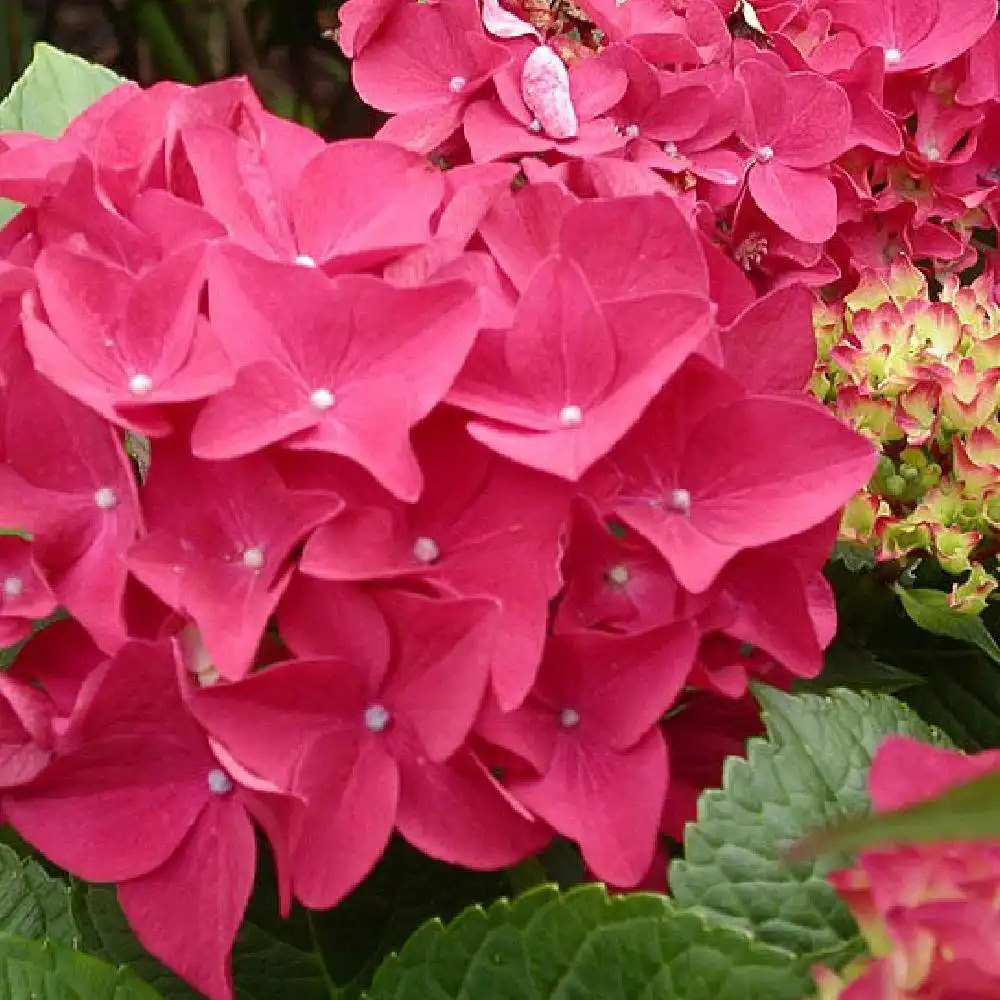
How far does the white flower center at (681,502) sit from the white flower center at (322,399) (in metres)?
0.11

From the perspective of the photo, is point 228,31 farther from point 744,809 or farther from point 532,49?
point 744,809

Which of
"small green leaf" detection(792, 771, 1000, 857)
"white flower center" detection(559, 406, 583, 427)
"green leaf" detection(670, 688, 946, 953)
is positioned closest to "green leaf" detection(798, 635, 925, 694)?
"green leaf" detection(670, 688, 946, 953)

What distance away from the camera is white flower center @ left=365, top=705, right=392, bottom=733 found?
0.45m

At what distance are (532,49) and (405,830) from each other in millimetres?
368

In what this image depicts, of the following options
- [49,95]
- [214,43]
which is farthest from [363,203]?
[214,43]

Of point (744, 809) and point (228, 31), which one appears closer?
point (744, 809)

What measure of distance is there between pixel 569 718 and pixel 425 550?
0.24ft

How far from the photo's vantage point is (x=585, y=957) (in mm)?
454

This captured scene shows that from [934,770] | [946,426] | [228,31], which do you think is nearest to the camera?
[934,770]

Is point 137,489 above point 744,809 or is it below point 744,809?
above

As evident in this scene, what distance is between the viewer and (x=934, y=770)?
40 cm

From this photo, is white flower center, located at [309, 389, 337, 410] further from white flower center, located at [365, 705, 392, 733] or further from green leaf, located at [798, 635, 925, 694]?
green leaf, located at [798, 635, 925, 694]

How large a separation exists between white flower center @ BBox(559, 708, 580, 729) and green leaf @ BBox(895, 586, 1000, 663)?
177 millimetres

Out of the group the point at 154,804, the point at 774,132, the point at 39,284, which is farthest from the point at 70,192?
the point at 774,132
